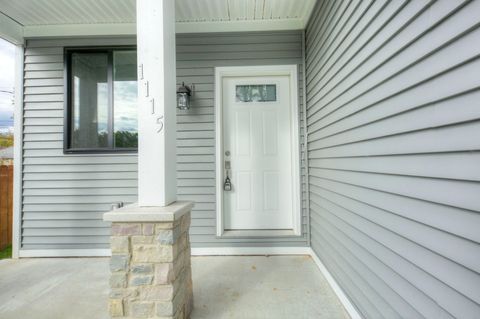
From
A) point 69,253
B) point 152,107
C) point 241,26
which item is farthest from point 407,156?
point 69,253

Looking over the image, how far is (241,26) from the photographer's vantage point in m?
2.90

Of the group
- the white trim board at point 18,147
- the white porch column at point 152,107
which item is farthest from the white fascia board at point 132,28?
the white porch column at point 152,107

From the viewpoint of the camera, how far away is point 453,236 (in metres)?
0.84

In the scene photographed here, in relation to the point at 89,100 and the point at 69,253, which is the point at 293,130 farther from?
the point at 69,253

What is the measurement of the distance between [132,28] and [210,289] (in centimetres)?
296

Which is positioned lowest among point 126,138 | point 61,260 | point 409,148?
point 61,260

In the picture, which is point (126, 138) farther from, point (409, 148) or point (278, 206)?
point (409, 148)

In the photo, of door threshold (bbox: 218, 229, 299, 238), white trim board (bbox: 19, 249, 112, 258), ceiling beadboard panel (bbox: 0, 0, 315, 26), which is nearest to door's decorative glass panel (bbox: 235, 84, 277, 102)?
ceiling beadboard panel (bbox: 0, 0, 315, 26)

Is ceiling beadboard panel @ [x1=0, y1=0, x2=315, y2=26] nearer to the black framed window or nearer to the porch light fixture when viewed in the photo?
the black framed window

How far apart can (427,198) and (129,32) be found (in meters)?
3.28

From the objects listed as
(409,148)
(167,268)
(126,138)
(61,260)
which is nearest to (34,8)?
(126,138)

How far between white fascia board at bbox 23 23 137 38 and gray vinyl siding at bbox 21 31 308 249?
0.08 meters

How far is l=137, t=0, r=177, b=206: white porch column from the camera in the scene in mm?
1618

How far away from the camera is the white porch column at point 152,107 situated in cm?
162
